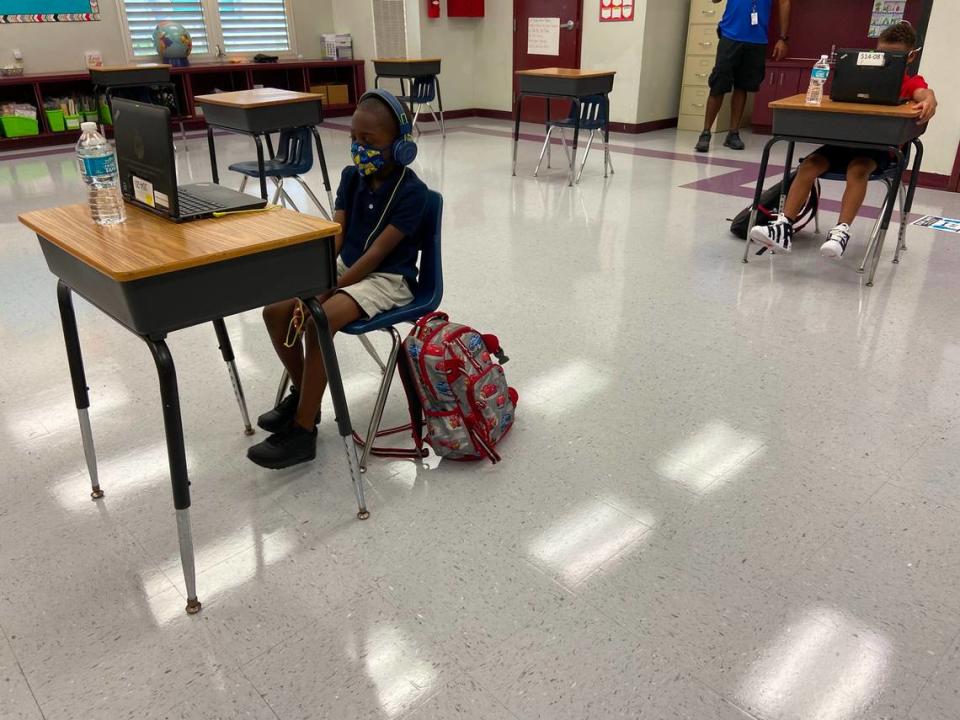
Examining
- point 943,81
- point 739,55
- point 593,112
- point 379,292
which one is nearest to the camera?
point 379,292

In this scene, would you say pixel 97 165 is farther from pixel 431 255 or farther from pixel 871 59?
pixel 871 59

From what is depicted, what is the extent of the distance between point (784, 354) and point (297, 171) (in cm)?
279

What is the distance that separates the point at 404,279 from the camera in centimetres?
202

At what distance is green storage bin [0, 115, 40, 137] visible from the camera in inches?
279

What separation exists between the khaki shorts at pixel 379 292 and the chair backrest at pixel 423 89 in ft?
19.3

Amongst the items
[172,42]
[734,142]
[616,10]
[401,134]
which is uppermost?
[616,10]

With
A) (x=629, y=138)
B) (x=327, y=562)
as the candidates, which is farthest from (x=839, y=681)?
(x=629, y=138)

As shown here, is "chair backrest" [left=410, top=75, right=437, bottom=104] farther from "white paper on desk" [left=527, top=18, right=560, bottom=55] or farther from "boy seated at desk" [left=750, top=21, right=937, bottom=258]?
"boy seated at desk" [left=750, top=21, right=937, bottom=258]

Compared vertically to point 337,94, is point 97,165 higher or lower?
higher

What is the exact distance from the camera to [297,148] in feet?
14.0

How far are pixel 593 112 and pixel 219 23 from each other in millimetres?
5357

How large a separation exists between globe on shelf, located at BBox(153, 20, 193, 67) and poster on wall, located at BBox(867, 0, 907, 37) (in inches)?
285

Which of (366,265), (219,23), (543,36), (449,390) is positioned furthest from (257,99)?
(219,23)

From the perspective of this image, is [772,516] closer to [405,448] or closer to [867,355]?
[405,448]
